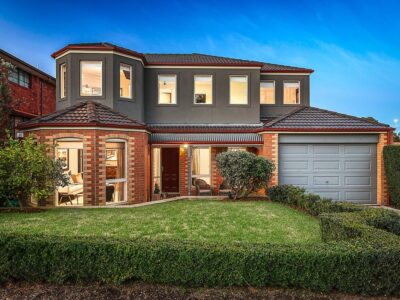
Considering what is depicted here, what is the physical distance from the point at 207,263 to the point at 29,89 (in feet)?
65.2

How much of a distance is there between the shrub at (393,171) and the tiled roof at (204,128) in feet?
19.5

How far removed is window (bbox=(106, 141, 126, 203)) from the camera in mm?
12148

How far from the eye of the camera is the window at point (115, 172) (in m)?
12.1

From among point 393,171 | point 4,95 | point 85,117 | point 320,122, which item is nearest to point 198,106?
point 85,117

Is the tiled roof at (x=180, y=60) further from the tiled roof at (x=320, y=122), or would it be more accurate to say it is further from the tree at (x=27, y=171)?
the tree at (x=27, y=171)

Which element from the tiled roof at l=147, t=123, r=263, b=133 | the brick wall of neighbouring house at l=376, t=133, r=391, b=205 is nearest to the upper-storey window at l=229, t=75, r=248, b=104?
the tiled roof at l=147, t=123, r=263, b=133

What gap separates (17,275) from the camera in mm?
4695

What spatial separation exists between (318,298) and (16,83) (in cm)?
2025

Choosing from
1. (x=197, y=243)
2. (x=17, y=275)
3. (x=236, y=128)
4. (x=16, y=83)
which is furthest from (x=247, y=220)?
(x=16, y=83)

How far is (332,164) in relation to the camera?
1371 cm

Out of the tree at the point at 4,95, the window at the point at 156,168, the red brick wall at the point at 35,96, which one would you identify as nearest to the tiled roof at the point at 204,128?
the window at the point at 156,168

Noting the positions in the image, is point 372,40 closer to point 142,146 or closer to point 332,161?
point 332,161

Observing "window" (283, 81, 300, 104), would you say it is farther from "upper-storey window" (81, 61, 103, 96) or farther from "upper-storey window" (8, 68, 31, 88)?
"upper-storey window" (8, 68, 31, 88)

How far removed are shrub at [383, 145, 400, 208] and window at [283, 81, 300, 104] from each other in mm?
6123
